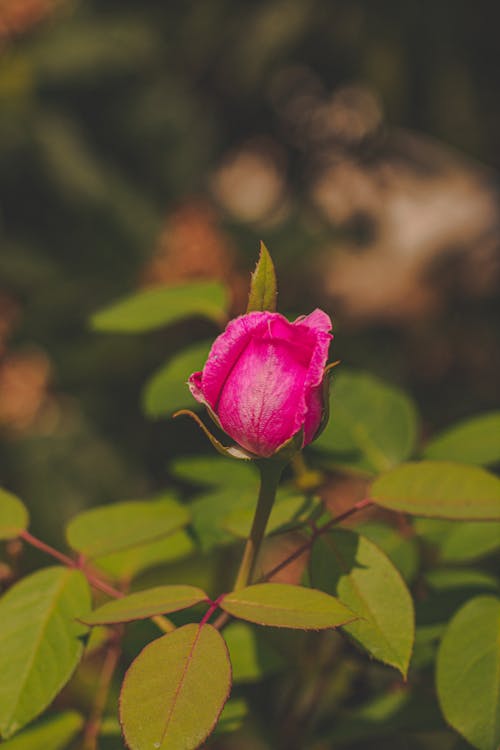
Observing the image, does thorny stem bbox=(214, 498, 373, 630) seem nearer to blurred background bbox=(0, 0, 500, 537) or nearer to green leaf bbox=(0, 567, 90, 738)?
green leaf bbox=(0, 567, 90, 738)

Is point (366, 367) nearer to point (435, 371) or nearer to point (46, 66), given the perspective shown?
point (435, 371)

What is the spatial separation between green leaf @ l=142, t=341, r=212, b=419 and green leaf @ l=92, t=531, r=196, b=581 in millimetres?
84

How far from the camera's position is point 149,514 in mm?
483

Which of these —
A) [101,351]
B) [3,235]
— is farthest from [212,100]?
[101,351]

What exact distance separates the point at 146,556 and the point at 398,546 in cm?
17

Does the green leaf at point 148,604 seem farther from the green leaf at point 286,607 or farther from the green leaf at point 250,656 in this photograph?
the green leaf at point 250,656

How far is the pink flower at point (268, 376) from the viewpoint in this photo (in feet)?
1.13

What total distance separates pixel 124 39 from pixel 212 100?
22 centimetres

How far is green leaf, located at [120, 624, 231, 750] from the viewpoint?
32 cm

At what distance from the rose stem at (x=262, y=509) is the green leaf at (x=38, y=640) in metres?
0.08

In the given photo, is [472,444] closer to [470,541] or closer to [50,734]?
[470,541]

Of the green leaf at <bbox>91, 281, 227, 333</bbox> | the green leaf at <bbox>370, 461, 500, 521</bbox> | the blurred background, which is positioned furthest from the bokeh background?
the green leaf at <bbox>370, 461, 500, 521</bbox>

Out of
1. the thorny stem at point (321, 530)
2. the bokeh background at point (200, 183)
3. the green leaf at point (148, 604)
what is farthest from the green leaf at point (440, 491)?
the bokeh background at point (200, 183)

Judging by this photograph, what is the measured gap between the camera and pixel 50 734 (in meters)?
0.49
